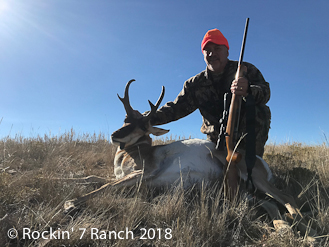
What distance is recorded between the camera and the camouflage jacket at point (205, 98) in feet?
13.8

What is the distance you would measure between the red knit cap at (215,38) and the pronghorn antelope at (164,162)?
53.7 inches

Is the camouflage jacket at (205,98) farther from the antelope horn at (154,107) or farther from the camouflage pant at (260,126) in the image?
the camouflage pant at (260,126)

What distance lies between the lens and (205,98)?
4.49 meters

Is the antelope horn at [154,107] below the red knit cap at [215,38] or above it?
below

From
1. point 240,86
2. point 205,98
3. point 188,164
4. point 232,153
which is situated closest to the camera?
point 232,153

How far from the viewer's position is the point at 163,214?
2.39 m

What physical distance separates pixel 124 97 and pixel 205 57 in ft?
5.43

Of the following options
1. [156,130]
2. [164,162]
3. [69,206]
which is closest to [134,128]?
[156,130]

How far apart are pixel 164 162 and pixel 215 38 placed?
2310 mm

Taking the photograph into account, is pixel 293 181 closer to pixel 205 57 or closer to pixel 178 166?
pixel 178 166

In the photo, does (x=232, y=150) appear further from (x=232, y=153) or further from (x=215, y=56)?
(x=215, y=56)

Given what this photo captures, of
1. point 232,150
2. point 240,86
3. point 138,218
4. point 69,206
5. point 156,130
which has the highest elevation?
point 240,86

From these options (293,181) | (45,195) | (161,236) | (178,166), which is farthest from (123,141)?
(293,181)

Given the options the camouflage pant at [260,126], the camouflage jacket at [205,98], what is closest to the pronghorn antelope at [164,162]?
the camouflage jacket at [205,98]
